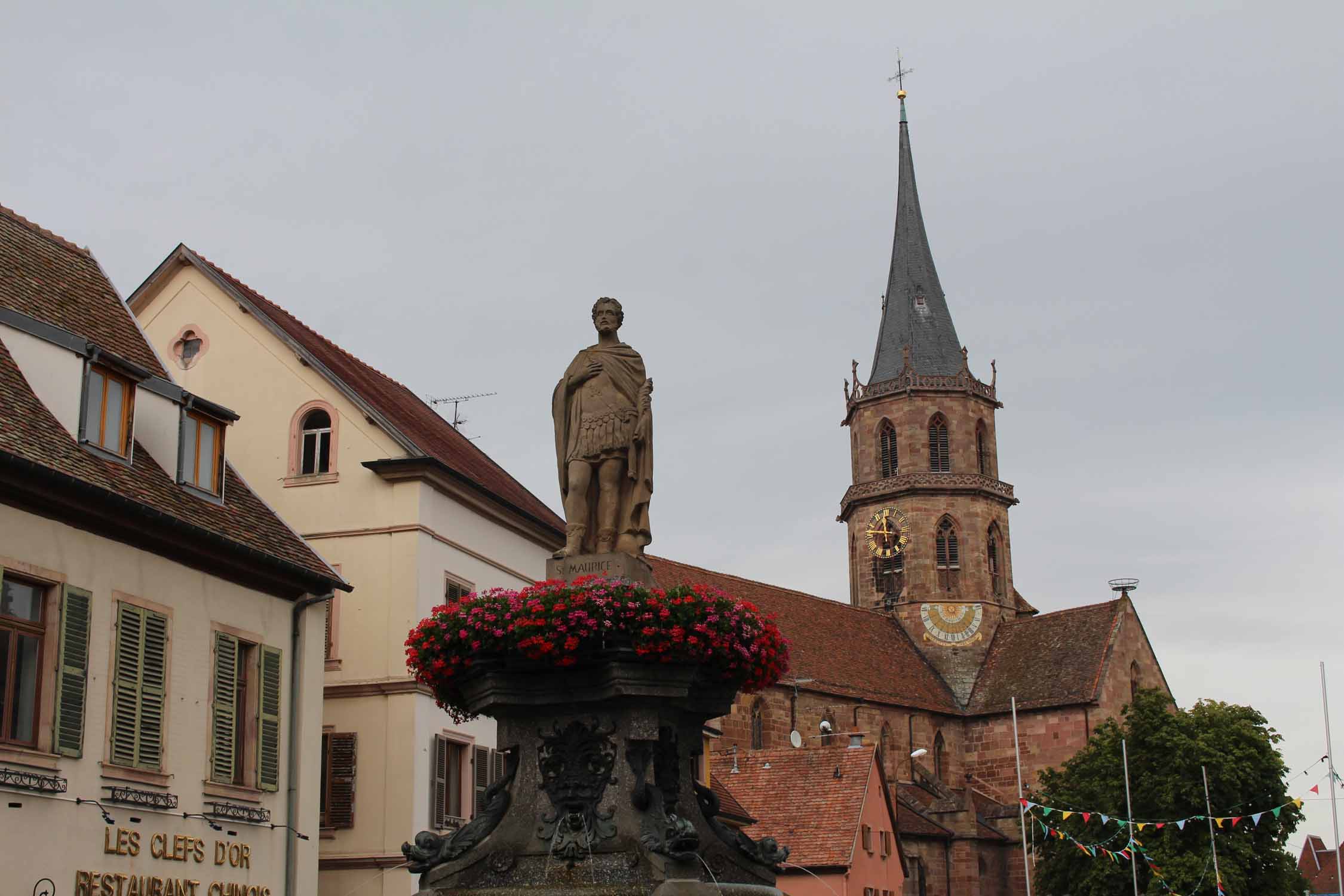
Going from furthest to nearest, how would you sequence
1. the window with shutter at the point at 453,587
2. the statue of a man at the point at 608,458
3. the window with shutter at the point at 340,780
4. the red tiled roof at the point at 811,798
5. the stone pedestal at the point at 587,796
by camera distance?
the red tiled roof at the point at 811,798, the window with shutter at the point at 453,587, the window with shutter at the point at 340,780, the statue of a man at the point at 608,458, the stone pedestal at the point at 587,796

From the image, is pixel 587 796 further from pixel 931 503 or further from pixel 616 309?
pixel 931 503

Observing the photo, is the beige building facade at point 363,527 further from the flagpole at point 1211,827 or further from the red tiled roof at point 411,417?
the flagpole at point 1211,827

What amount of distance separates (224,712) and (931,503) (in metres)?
64.5

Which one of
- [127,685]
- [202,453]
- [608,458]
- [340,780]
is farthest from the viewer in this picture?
[340,780]

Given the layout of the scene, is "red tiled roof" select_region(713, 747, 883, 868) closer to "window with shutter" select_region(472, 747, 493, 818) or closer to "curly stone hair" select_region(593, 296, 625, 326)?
"window with shutter" select_region(472, 747, 493, 818)

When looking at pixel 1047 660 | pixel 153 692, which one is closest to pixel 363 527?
pixel 153 692

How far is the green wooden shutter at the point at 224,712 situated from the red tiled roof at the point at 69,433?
125 centimetres

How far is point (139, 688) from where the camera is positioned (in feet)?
66.4

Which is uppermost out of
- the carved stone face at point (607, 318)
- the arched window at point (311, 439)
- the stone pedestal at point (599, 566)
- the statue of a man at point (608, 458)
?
the arched window at point (311, 439)

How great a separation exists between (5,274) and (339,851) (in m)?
9.72

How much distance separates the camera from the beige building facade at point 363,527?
26719 mm

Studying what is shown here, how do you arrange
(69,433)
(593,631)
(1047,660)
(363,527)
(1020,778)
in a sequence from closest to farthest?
(593,631) → (69,433) → (363,527) → (1020,778) → (1047,660)

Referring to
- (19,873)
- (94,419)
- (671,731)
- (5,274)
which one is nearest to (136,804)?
(19,873)

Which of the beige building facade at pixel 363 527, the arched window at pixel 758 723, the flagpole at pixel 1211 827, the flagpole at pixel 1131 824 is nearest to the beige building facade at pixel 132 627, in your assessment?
the beige building facade at pixel 363 527
